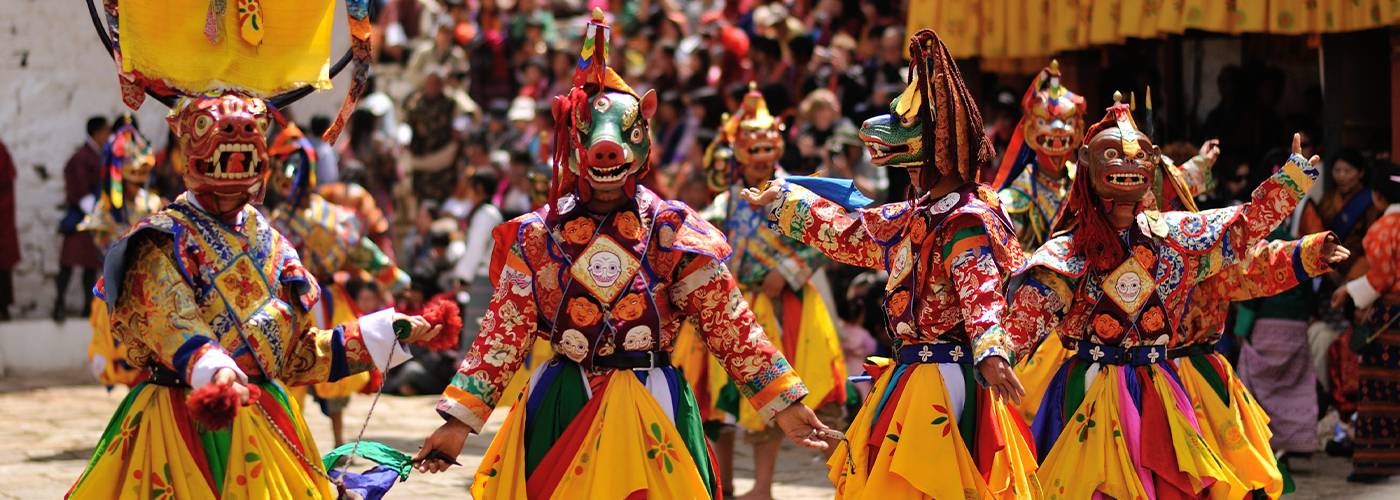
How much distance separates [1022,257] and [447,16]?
499 inches

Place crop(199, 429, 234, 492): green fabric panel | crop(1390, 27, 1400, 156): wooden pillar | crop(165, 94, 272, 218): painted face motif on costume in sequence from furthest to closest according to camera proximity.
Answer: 1. crop(1390, 27, 1400, 156): wooden pillar
2. crop(165, 94, 272, 218): painted face motif on costume
3. crop(199, 429, 234, 492): green fabric panel

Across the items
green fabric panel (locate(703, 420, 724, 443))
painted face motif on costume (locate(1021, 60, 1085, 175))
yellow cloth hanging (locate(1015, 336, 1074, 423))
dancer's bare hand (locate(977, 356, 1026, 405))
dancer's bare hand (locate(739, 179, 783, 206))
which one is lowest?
green fabric panel (locate(703, 420, 724, 443))

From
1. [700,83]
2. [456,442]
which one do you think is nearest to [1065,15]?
[700,83]

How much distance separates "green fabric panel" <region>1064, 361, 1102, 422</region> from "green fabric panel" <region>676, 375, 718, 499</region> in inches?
59.2

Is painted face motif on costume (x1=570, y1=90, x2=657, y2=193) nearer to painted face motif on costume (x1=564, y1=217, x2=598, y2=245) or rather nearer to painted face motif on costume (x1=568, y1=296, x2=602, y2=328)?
painted face motif on costume (x1=564, y1=217, x2=598, y2=245)

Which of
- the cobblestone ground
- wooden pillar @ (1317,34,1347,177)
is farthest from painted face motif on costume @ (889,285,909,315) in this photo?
wooden pillar @ (1317,34,1347,177)

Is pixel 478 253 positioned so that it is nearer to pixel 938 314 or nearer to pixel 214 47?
pixel 214 47

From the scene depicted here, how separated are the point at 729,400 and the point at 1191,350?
248 cm

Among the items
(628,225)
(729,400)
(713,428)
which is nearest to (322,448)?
(713,428)

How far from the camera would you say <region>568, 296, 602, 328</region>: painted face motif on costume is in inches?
180

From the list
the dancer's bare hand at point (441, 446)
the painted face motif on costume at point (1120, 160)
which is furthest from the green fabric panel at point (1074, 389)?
the dancer's bare hand at point (441, 446)

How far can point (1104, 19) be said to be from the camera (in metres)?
9.29

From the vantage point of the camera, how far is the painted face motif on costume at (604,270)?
180 inches

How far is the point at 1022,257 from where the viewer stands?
16.4 feet
